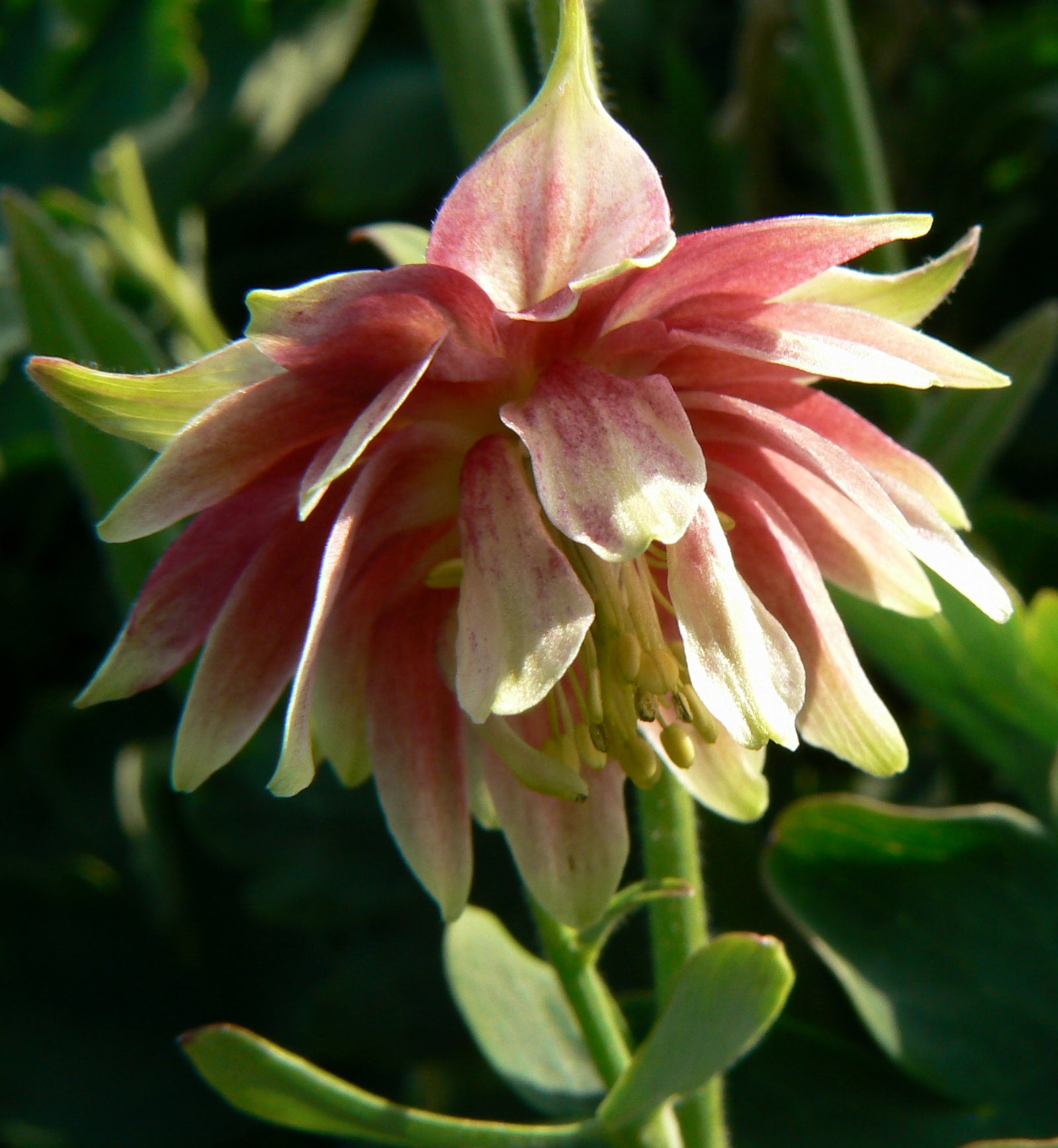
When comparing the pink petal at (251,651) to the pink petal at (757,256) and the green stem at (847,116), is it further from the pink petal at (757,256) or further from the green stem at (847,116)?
the green stem at (847,116)

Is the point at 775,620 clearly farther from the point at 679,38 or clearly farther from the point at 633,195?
the point at 679,38

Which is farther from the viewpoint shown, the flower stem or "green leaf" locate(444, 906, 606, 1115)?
"green leaf" locate(444, 906, 606, 1115)

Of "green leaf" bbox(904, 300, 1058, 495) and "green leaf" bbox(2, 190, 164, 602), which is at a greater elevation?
"green leaf" bbox(2, 190, 164, 602)

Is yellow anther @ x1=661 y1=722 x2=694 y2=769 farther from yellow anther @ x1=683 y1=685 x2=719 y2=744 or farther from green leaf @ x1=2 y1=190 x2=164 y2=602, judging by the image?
green leaf @ x1=2 y1=190 x2=164 y2=602

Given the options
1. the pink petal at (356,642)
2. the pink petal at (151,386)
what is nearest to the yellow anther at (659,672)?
the pink petal at (356,642)

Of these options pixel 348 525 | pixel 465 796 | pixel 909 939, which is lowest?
pixel 909 939

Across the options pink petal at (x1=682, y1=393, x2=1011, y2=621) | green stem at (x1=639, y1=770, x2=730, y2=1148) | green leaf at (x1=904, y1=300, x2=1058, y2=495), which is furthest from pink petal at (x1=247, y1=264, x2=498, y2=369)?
green leaf at (x1=904, y1=300, x2=1058, y2=495)

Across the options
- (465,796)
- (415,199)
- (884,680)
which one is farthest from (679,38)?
(465,796)
